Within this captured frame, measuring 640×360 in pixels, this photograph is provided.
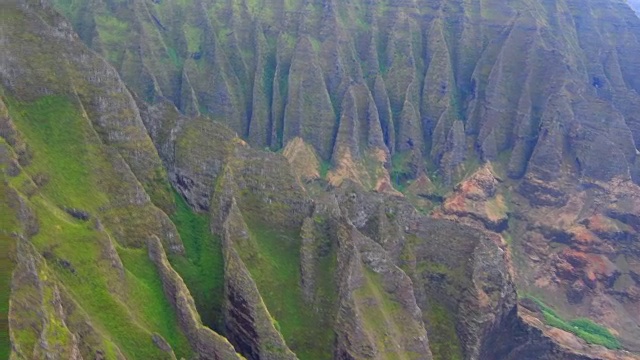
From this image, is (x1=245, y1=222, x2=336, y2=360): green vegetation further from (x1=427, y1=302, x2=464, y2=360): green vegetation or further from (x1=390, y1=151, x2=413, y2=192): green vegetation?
(x1=390, y1=151, x2=413, y2=192): green vegetation

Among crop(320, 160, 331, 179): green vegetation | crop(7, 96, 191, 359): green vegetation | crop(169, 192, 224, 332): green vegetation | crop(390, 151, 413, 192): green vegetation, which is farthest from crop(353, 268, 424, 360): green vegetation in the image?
crop(390, 151, 413, 192): green vegetation

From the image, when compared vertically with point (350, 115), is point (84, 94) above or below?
above

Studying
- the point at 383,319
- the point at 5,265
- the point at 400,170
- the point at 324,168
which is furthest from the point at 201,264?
the point at 400,170

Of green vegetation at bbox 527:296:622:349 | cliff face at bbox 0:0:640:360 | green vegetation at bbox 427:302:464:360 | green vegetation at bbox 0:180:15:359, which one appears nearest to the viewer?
green vegetation at bbox 0:180:15:359

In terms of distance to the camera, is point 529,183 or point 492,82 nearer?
point 529,183

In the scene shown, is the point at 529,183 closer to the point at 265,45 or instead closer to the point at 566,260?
the point at 566,260

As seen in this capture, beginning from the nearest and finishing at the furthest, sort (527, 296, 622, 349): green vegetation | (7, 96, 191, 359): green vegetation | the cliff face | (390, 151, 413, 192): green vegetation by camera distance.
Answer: (7, 96, 191, 359): green vegetation, the cliff face, (527, 296, 622, 349): green vegetation, (390, 151, 413, 192): green vegetation

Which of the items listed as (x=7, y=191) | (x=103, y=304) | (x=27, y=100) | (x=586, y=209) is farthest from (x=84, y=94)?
(x=586, y=209)
